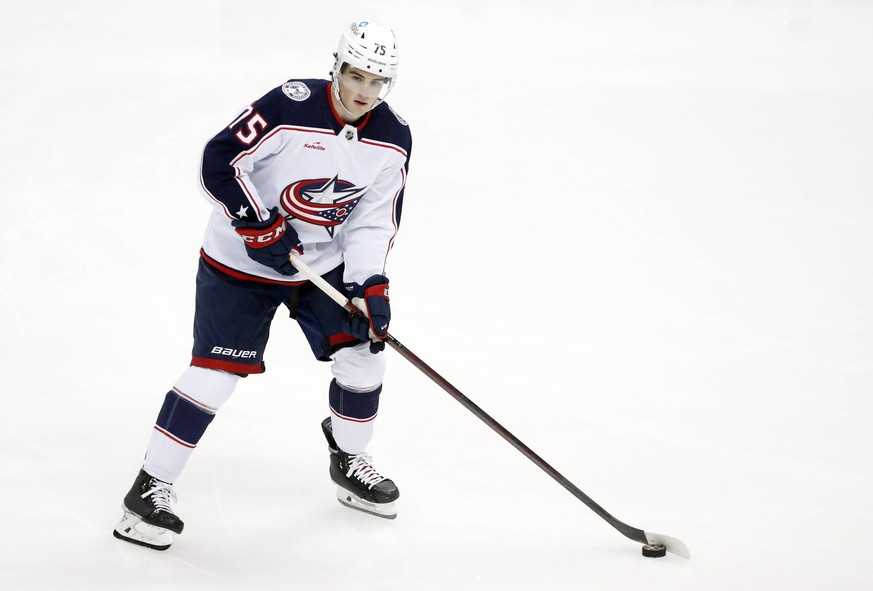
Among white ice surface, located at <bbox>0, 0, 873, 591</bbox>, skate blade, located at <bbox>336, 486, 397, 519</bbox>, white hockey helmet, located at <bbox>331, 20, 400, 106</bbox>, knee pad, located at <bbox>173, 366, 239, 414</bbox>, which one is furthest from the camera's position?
skate blade, located at <bbox>336, 486, 397, 519</bbox>

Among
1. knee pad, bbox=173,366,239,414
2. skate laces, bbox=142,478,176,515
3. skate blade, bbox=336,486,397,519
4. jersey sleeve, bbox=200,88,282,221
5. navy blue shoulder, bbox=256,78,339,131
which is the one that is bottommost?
skate laces, bbox=142,478,176,515

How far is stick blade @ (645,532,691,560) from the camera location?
8.07 ft

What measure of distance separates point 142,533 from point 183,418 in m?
0.31

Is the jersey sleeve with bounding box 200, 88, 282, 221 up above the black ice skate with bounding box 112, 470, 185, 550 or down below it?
above

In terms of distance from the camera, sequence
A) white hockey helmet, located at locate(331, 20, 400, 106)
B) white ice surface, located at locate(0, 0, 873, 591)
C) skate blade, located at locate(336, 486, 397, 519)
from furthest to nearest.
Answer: skate blade, located at locate(336, 486, 397, 519), white ice surface, located at locate(0, 0, 873, 591), white hockey helmet, located at locate(331, 20, 400, 106)

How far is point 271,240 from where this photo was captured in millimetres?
2408

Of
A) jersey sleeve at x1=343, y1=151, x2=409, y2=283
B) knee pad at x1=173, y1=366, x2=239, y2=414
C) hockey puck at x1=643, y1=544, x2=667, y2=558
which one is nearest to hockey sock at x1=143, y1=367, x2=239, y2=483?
knee pad at x1=173, y1=366, x2=239, y2=414

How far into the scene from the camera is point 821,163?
5.03 meters

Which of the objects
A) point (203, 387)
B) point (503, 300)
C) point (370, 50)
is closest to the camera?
point (370, 50)

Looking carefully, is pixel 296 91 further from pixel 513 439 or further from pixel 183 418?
pixel 513 439

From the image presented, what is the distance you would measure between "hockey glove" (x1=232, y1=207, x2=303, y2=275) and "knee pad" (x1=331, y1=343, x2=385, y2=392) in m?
0.31

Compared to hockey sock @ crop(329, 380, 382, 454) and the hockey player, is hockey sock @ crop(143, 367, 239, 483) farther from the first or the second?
hockey sock @ crop(329, 380, 382, 454)

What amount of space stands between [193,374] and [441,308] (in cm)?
162

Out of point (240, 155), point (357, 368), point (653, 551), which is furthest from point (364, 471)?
point (240, 155)
